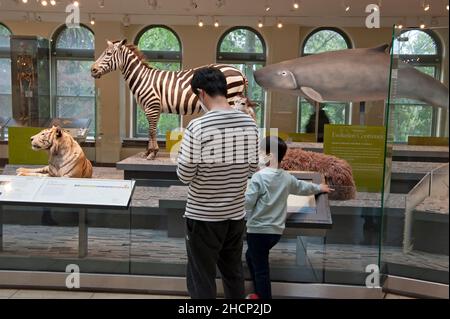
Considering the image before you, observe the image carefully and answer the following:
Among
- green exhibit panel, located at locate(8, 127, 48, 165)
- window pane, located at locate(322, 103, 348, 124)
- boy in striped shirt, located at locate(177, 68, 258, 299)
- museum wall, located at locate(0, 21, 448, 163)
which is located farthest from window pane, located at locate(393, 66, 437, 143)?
museum wall, located at locate(0, 21, 448, 163)

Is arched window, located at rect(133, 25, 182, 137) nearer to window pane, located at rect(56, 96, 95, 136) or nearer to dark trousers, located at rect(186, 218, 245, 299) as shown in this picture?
window pane, located at rect(56, 96, 95, 136)

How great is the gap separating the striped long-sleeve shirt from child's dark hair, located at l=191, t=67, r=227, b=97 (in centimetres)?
9

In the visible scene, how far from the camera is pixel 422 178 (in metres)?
3.04

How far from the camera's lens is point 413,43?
349cm

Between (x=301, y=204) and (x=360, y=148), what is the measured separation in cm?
217

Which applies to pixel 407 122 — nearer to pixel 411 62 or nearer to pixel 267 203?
pixel 411 62

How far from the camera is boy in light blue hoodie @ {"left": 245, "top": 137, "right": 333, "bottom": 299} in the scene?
8.93ft

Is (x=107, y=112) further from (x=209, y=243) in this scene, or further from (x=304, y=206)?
(x=209, y=243)

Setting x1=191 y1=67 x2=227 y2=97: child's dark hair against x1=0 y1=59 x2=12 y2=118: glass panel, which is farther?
x1=0 y1=59 x2=12 y2=118: glass panel

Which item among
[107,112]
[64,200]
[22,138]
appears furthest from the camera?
[107,112]

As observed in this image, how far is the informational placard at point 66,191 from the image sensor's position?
321 centimetres

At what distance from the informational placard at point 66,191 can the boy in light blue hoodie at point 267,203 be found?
0.89 metres

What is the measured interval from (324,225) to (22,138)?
3979 mm

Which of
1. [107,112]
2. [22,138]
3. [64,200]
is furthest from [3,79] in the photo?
[64,200]
